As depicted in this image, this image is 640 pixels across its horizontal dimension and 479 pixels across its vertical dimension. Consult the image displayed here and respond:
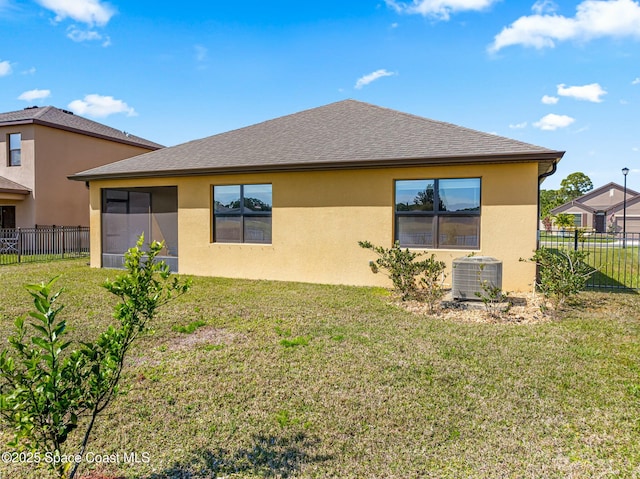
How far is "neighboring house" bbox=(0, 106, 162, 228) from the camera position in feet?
56.9

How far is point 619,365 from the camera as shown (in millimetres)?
4414

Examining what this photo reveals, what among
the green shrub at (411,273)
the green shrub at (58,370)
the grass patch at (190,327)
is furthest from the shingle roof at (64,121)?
the green shrub at (58,370)

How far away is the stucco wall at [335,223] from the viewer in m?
8.20

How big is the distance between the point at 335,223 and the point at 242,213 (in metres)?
2.62

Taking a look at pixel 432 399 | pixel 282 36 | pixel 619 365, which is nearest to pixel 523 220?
pixel 619 365

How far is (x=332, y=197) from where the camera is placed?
9.46 metres

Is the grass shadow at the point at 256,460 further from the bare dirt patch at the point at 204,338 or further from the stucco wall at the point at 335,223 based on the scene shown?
the stucco wall at the point at 335,223

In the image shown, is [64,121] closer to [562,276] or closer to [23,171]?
[23,171]

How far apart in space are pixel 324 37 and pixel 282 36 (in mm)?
1445

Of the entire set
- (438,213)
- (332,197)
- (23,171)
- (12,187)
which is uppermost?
(23,171)

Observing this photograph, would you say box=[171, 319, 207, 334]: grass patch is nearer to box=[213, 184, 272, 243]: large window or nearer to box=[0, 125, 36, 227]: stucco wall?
box=[213, 184, 272, 243]: large window

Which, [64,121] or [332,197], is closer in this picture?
[332,197]

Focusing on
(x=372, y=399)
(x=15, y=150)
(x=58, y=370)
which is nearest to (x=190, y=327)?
(x=372, y=399)

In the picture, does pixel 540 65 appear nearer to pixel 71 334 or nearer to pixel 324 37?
pixel 324 37
